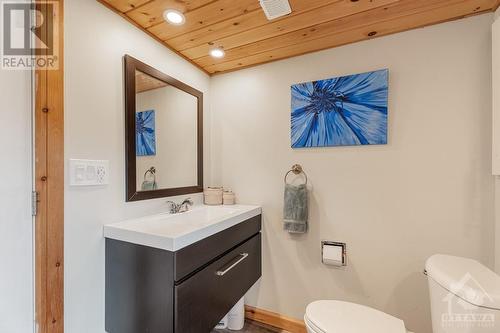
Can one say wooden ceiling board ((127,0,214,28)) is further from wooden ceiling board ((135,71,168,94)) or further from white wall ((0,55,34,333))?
white wall ((0,55,34,333))

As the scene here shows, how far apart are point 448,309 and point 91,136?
183 centimetres

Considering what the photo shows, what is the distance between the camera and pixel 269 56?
1.86 meters

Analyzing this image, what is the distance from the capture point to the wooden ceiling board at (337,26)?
129 centimetres

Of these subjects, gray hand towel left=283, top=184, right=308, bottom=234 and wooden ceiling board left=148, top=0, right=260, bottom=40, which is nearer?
wooden ceiling board left=148, top=0, right=260, bottom=40

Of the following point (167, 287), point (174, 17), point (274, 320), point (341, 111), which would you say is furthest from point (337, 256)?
point (174, 17)

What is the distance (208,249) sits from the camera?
127 centimetres

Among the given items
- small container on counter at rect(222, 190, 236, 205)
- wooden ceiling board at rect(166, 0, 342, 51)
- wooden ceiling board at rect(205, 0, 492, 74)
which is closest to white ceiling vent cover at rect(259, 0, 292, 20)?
wooden ceiling board at rect(166, 0, 342, 51)

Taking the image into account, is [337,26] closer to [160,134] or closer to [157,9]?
[157,9]

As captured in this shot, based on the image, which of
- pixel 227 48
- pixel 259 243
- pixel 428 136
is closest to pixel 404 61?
pixel 428 136

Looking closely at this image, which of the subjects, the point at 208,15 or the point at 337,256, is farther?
the point at 337,256

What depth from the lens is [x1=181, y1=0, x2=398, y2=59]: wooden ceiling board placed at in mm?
1289

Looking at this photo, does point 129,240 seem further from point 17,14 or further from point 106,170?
point 17,14

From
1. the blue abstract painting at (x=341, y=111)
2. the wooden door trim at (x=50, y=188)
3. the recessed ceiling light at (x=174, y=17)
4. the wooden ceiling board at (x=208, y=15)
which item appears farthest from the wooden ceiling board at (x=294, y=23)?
the wooden door trim at (x=50, y=188)

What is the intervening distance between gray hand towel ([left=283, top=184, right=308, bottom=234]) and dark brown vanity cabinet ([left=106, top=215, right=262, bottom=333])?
1.74 ft
